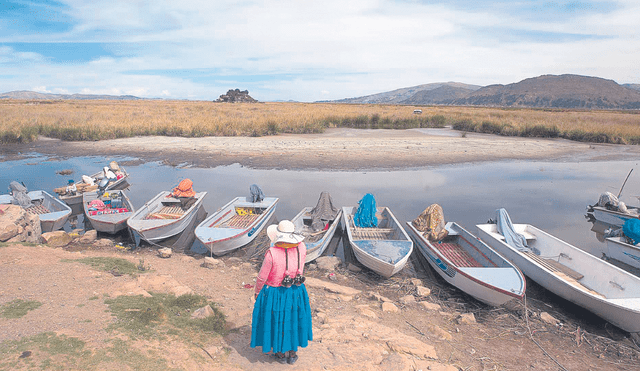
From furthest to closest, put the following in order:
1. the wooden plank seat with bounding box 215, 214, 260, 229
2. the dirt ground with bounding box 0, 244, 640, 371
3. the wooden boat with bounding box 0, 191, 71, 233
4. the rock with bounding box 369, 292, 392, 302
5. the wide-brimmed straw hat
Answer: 1. the wooden plank seat with bounding box 215, 214, 260, 229
2. the wooden boat with bounding box 0, 191, 71, 233
3. the rock with bounding box 369, 292, 392, 302
4. the dirt ground with bounding box 0, 244, 640, 371
5. the wide-brimmed straw hat

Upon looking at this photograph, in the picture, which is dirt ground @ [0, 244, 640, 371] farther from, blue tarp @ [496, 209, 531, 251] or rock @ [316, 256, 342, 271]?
blue tarp @ [496, 209, 531, 251]

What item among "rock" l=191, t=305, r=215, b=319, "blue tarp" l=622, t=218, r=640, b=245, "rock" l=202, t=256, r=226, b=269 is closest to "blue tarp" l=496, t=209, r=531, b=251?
"blue tarp" l=622, t=218, r=640, b=245

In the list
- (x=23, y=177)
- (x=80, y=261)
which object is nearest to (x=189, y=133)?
(x=23, y=177)

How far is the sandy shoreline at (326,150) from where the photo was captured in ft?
70.6

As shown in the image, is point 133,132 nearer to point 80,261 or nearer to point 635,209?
point 80,261

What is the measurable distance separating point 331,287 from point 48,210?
11122 mm

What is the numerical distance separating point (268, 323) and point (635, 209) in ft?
50.6

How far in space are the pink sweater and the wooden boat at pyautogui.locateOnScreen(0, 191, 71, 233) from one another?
396 inches

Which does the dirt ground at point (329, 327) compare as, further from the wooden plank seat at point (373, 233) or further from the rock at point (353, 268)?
the wooden plank seat at point (373, 233)

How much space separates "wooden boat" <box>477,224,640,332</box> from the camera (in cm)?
646

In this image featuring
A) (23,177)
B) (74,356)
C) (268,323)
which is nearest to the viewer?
(74,356)

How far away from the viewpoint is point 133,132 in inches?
1157

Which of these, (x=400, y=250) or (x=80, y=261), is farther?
(x=400, y=250)

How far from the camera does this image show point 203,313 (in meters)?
5.34
